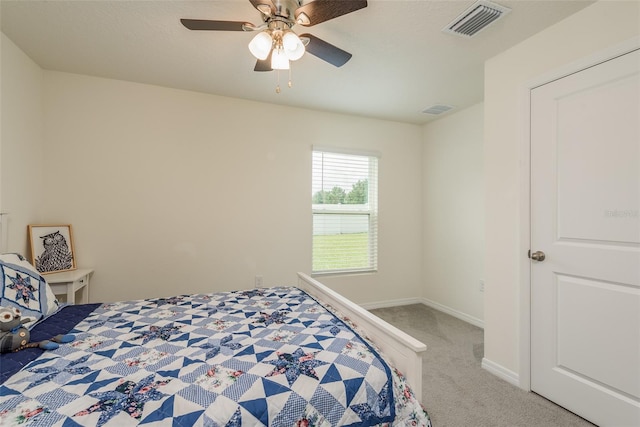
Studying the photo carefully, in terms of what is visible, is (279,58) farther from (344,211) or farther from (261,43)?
(344,211)

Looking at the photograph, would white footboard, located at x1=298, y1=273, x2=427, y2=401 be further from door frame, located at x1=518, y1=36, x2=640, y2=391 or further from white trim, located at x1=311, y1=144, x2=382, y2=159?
white trim, located at x1=311, y1=144, x2=382, y2=159

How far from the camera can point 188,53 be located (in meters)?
2.38

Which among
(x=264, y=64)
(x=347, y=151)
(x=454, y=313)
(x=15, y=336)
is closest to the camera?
(x=15, y=336)

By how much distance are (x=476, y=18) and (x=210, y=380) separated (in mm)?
2479

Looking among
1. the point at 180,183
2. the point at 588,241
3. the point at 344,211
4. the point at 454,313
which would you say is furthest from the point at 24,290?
the point at 454,313

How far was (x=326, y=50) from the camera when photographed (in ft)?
6.09

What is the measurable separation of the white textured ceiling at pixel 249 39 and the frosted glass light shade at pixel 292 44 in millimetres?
448

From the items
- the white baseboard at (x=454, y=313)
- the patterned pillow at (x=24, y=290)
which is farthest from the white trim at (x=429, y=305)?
the patterned pillow at (x=24, y=290)

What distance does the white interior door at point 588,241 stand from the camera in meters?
1.67

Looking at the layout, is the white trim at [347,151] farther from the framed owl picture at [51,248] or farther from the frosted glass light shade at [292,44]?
the framed owl picture at [51,248]

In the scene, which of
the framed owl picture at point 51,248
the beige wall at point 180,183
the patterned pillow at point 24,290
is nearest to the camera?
the patterned pillow at point 24,290

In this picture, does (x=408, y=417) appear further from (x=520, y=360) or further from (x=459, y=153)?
(x=459, y=153)

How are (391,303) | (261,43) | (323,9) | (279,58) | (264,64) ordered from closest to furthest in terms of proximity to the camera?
1. (323,9)
2. (261,43)
3. (279,58)
4. (264,64)
5. (391,303)

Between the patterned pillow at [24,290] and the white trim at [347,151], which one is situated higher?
the white trim at [347,151]
